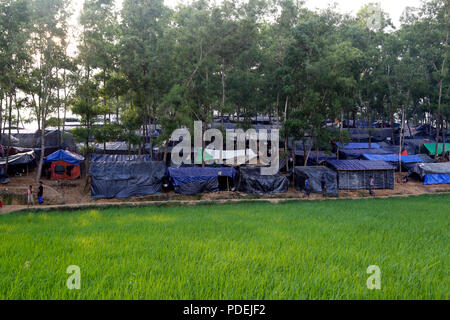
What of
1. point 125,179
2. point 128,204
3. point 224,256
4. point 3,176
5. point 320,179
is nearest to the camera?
point 224,256

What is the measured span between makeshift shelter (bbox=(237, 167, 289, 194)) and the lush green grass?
817cm

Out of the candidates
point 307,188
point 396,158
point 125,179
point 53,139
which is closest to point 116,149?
point 53,139

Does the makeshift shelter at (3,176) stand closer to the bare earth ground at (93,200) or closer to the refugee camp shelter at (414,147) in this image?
the bare earth ground at (93,200)

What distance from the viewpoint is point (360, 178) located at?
22.5 m

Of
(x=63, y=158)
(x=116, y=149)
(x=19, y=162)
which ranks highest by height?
(x=116, y=149)

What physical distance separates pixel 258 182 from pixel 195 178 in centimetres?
487

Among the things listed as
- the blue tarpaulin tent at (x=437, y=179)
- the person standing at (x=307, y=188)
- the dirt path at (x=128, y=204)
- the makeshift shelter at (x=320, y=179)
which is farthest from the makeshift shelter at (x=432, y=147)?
the person standing at (x=307, y=188)

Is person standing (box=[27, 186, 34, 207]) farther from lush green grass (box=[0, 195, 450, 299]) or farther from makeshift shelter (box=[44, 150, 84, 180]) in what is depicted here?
makeshift shelter (box=[44, 150, 84, 180])

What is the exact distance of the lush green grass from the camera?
5133mm

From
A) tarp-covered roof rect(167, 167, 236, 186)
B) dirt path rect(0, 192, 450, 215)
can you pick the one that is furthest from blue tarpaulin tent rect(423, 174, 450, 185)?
tarp-covered roof rect(167, 167, 236, 186)

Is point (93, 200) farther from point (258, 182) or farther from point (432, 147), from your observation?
point (432, 147)

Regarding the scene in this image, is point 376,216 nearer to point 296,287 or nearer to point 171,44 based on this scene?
point 296,287

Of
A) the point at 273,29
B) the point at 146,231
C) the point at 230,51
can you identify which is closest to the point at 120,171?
the point at 146,231
